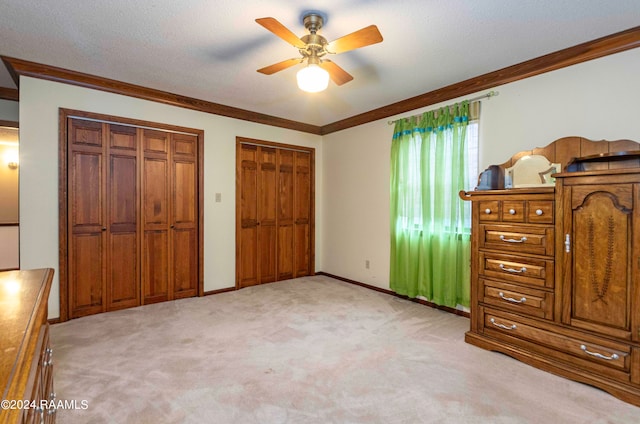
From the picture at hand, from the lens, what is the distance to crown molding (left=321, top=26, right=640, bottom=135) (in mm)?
2459

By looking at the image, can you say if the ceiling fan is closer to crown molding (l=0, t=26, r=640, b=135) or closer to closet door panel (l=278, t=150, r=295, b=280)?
crown molding (l=0, t=26, r=640, b=135)

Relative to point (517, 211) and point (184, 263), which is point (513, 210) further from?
point (184, 263)

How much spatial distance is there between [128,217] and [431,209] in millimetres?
3513

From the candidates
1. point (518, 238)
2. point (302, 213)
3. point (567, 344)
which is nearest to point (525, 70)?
point (518, 238)

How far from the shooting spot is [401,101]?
13.3 feet

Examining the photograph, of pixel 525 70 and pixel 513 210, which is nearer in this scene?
pixel 513 210

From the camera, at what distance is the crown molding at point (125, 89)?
304 cm

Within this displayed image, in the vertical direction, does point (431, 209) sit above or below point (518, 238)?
above

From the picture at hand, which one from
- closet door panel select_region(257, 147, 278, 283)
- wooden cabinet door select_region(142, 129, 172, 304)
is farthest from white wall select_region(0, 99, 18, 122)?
closet door panel select_region(257, 147, 278, 283)

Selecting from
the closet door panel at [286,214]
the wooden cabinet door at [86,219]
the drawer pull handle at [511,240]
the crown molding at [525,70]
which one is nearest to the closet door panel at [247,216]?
the closet door panel at [286,214]

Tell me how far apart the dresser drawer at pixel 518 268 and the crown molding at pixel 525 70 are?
68.0 inches

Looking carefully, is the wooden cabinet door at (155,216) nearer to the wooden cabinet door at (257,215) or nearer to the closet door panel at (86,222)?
the closet door panel at (86,222)

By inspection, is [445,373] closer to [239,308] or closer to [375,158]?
[239,308]

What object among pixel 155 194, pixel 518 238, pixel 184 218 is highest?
pixel 155 194
